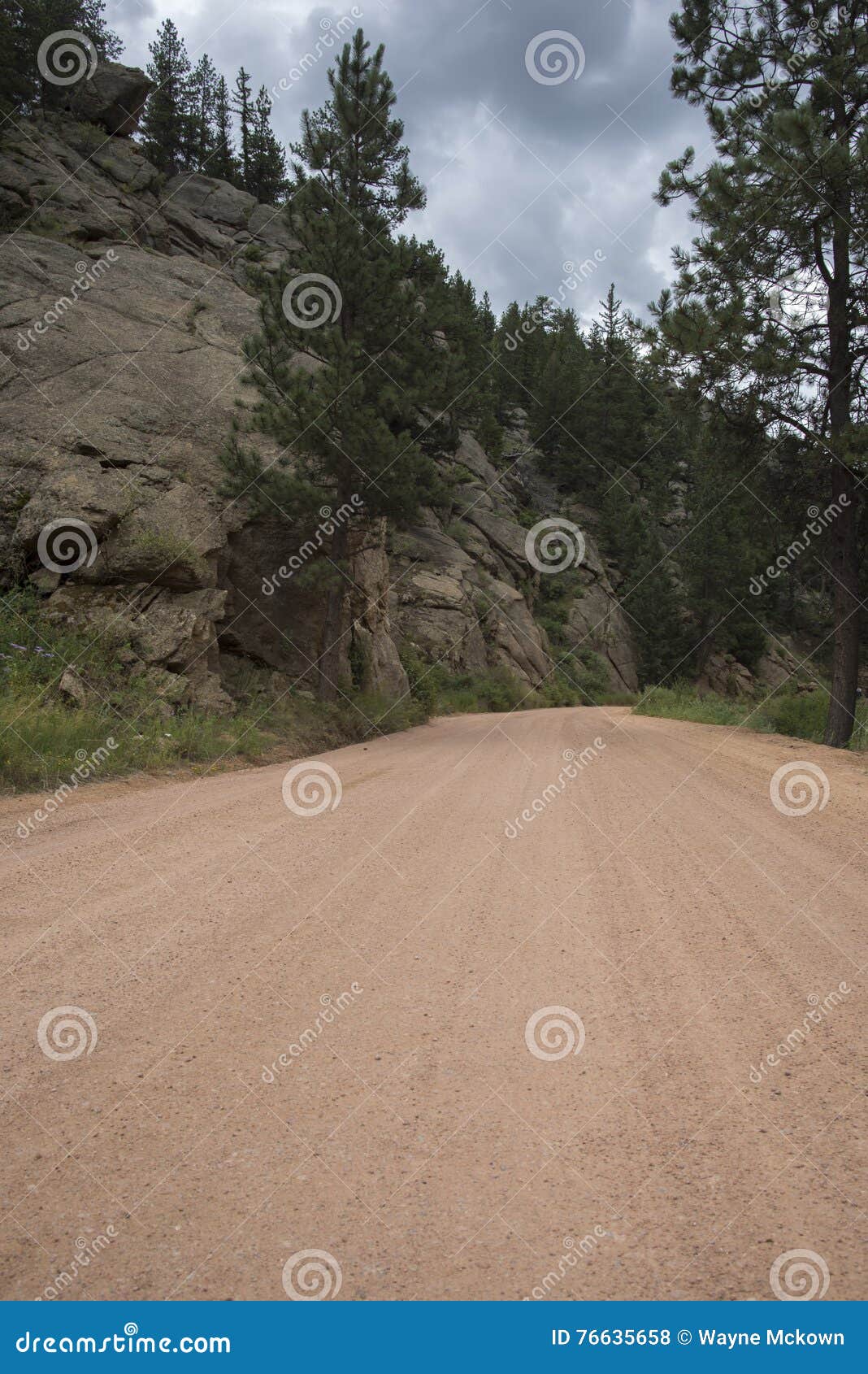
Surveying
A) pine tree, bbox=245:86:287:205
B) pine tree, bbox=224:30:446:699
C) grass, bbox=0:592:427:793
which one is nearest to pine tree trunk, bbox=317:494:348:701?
pine tree, bbox=224:30:446:699

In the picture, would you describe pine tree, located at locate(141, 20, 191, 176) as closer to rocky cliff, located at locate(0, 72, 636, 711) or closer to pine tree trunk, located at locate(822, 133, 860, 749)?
rocky cliff, located at locate(0, 72, 636, 711)

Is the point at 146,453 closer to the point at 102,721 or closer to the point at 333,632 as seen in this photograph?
the point at 333,632

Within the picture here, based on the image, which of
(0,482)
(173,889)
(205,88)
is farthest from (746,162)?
(205,88)

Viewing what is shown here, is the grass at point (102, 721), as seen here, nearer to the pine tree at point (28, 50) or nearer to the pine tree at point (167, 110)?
the pine tree at point (28, 50)

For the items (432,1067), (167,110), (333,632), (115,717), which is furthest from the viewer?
(167,110)

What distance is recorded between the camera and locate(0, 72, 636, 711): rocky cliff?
36.9ft

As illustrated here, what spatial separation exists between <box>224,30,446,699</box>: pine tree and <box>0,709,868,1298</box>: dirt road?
8.97 meters

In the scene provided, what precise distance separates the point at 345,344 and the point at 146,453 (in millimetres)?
3893

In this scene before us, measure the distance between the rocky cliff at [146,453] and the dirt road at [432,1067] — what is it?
686 centimetres

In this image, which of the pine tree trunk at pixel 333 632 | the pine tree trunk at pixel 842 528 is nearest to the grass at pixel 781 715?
the pine tree trunk at pixel 842 528

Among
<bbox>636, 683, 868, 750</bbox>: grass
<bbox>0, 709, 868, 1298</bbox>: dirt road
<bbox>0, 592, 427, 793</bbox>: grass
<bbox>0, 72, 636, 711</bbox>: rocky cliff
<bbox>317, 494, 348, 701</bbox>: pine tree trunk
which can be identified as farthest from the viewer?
<bbox>636, 683, 868, 750</bbox>: grass

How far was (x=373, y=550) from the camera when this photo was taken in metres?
17.8

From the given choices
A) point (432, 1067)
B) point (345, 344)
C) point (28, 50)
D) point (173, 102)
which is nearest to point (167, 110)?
point (173, 102)

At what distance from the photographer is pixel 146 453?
42.7 ft
